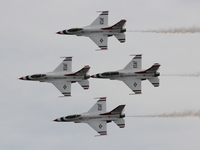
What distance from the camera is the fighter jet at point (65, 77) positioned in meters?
96.1

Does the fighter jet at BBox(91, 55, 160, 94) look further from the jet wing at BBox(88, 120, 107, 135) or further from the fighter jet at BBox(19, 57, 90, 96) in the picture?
the jet wing at BBox(88, 120, 107, 135)

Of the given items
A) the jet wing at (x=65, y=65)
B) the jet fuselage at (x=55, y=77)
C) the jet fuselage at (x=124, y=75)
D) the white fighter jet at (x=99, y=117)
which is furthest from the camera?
the jet wing at (x=65, y=65)

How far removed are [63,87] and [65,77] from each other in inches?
48.7

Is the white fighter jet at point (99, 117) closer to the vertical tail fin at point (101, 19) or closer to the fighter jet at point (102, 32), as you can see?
the fighter jet at point (102, 32)

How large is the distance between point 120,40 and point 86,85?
700 centimetres

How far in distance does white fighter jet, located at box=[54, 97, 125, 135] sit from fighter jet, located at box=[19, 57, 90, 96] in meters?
Result: 2.73

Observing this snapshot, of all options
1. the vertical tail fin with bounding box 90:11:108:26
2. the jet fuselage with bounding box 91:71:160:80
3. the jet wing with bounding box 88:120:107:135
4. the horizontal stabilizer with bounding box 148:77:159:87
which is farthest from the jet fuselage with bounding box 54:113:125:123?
the vertical tail fin with bounding box 90:11:108:26

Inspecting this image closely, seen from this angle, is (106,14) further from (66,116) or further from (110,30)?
(66,116)

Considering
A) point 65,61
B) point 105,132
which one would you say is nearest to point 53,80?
point 65,61

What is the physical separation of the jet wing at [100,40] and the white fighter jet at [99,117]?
249 inches

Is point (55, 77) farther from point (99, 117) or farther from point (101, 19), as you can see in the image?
point (101, 19)

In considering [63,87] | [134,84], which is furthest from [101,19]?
[63,87]

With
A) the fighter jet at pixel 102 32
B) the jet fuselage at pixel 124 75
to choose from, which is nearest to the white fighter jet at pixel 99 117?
the jet fuselage at pixel 124 75

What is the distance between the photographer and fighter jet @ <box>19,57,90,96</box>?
96.1 metres
